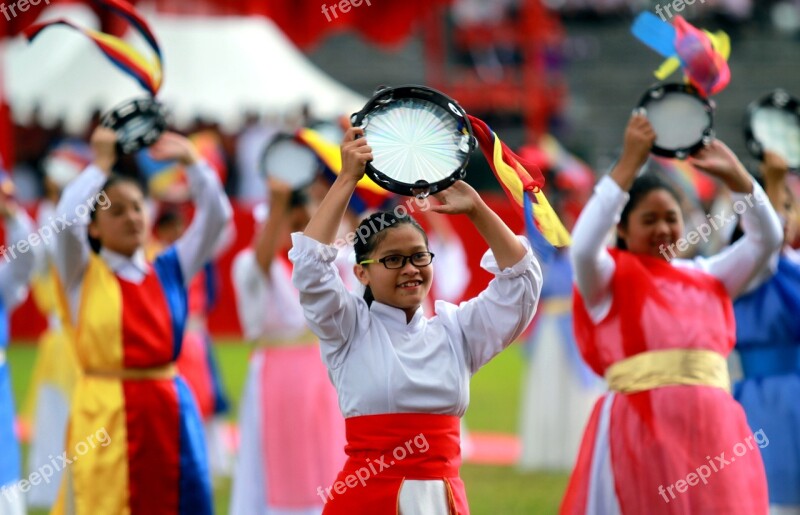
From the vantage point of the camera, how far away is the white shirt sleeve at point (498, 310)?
3.49 meters

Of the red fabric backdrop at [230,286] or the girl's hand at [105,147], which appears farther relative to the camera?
the red fabric backdrop at [230,286]

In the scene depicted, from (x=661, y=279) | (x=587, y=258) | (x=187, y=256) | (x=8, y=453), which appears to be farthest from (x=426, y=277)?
(x=8, y=453)

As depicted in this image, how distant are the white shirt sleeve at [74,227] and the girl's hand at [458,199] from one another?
5.29 feet

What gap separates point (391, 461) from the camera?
11.1 ft

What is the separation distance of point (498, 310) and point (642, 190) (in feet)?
3.14

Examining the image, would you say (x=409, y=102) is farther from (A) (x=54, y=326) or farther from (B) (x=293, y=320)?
(A) (x=54, y=326)

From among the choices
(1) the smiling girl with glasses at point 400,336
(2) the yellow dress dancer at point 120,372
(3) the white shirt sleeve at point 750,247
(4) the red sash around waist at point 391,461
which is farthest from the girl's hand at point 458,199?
(2) the yellow dress dancer at point 120,372

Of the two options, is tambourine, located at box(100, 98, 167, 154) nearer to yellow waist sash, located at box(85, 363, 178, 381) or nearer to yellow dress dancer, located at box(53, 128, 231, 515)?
yellow dress dancer, located at box(53, 128, 231, 515)

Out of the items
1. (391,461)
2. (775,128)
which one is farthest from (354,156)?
(775,128)

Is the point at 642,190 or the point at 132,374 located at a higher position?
the point at 642,190

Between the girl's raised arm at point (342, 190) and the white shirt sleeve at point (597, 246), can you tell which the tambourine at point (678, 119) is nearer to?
the white shirt sleeve at point (597, 246)

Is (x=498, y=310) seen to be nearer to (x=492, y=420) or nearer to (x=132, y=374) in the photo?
(x=132, y=374)

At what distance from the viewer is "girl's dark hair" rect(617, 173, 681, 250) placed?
13.8 feet

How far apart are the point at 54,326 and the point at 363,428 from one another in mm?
5121
